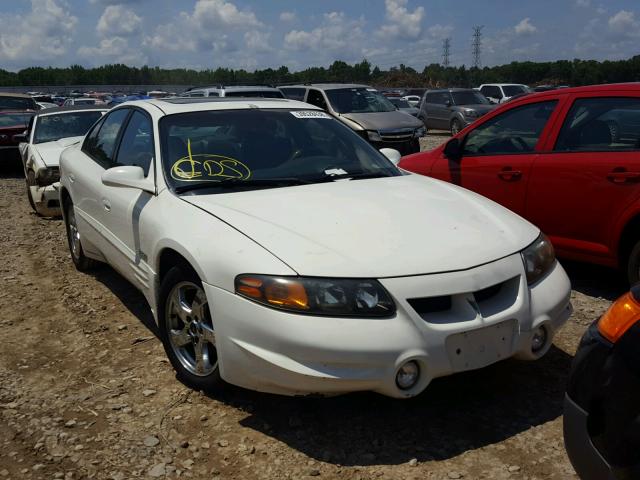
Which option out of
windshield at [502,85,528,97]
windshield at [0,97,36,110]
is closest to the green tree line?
Answer: windshield at [502,85,528,97]

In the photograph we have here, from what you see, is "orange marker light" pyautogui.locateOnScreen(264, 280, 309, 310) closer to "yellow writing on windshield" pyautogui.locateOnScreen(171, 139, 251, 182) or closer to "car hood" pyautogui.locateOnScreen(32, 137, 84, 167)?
"yellow writing on windshield" pyautogui.locateOnScreen(171, 139, 251, 182)

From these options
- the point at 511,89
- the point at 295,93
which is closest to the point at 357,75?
the point at 511,89

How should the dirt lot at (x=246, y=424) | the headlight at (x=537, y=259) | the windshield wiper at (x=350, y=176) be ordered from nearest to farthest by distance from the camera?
the dirt lot at (x=246, y=424) → the headlight at (x=537, y=259) → the windshield wiper at (x=350, y=176)

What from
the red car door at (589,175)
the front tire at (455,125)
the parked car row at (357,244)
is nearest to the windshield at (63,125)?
the parked car row at (357,244)

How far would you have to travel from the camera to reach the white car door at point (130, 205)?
12.9 ft

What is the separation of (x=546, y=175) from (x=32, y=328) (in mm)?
4024

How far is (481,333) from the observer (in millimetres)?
2854

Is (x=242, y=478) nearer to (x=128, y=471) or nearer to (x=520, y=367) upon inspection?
(x=128, y=471)

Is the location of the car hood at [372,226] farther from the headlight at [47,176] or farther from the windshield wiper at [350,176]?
the headlight at [47,176]

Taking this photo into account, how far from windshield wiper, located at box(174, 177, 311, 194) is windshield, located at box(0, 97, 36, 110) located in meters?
16.0

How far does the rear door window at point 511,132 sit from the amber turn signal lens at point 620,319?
336 centimetres

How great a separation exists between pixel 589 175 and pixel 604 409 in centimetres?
312

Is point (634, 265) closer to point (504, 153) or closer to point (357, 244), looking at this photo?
point (504, 153)

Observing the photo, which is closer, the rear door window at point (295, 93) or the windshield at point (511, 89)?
the rear door window at point (295, 93)
